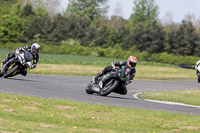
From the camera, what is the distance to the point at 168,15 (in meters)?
192

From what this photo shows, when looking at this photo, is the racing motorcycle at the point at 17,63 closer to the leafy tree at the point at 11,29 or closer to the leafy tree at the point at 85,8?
the leafy tree at the point at 11,29

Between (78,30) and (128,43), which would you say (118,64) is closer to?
(128,43)

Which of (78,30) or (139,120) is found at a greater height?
(78,30)

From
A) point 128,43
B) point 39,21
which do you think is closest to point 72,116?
point 128,43

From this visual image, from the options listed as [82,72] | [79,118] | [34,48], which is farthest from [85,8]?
[79,118]

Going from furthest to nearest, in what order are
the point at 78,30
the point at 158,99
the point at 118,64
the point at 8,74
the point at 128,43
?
the point at 78,30 < the point at 128,43 < the point at 8,74 < the point at 158,99 < the point at 118,64

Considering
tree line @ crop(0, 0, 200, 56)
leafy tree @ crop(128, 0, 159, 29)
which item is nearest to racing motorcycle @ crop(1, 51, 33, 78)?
tree line @ crop(0, 0, 200, 56)

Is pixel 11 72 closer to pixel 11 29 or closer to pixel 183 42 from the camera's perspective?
pixel 183 42

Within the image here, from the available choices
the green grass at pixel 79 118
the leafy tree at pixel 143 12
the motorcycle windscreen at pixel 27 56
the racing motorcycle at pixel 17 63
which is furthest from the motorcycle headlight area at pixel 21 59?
the leafy tree at pixel 143 12

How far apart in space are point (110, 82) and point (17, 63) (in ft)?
17.3

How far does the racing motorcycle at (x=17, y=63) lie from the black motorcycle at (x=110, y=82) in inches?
171

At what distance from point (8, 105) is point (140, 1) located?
112659mm

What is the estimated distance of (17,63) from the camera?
64.6 ft

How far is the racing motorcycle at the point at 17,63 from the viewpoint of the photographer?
19.7m
